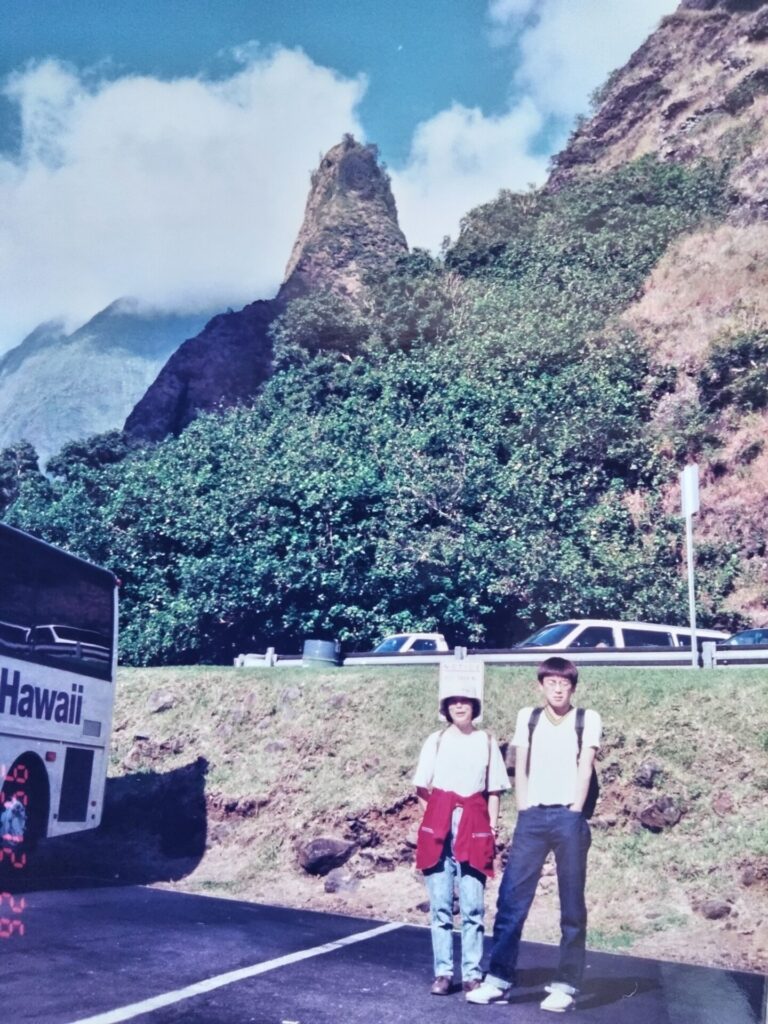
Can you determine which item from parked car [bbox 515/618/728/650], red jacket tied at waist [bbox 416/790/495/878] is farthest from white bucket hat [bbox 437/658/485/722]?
parked car [bbox 515/618/728/650]

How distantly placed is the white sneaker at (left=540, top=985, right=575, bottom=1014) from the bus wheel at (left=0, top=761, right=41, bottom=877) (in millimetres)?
6645

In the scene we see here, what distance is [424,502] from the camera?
79.0 ft

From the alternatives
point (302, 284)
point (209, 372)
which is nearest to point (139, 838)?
point (209, 372)

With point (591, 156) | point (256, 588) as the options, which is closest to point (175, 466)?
point (256, 588)

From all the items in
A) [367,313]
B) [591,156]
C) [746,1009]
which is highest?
[591,156]

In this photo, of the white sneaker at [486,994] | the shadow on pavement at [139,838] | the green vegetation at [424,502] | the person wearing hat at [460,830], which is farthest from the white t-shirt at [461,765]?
the green vegetation at [424,502]

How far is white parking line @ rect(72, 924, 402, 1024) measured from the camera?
518cm

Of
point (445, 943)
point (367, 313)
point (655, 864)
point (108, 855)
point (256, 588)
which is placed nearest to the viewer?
point (445, 943)

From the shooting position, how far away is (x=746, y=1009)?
622 centimetres

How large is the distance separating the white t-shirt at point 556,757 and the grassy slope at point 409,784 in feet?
12.0

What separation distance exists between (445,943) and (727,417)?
Answer: 78.7 feet

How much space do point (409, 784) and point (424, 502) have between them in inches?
502

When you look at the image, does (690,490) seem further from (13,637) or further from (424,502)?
(424,502)

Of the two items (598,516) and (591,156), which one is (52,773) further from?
(591,156)
